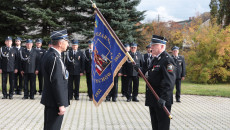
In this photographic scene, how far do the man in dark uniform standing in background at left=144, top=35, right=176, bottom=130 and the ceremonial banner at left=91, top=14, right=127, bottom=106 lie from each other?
0.63m

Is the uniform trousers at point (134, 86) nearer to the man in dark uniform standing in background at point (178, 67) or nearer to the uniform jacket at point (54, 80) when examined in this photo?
the man in dark uniform standing in background at point (178, 67)

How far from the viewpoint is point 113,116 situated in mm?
8477

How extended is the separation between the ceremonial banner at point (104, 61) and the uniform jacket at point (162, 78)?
63 centimetres

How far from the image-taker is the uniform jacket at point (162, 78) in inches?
196

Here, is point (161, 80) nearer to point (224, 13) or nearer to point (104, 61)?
point (104, 61)

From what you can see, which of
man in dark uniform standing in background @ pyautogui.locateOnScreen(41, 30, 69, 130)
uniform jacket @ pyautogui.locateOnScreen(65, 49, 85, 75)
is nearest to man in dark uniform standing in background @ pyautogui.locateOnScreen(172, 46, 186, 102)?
uniform jacket @ pyautogui.locateOnScreen(65, 49, 85, 75)

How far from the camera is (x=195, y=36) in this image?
70.1 ft

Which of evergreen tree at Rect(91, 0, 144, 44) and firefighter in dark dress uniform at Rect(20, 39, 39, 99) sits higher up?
evergreen tree at Rect(91, 0, 144, 44)

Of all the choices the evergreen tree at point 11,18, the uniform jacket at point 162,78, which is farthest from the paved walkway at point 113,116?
the evergreen tree at point 11,18

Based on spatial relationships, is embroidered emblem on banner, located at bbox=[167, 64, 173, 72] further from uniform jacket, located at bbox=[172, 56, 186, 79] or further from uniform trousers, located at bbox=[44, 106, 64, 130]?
uniform jacket, located at bbox=[172, 56, 186, 79]

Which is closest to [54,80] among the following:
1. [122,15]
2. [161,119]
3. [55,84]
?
[55,84]

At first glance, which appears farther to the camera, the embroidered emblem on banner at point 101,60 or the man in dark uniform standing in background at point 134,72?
the man in dark uniform standing in background at point 134,72

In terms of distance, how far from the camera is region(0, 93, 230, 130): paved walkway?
23.6ft

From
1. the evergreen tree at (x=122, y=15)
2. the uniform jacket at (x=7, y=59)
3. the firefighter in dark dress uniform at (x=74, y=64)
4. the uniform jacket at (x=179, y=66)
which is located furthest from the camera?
the evergreen tree at (x=122, y=15)
